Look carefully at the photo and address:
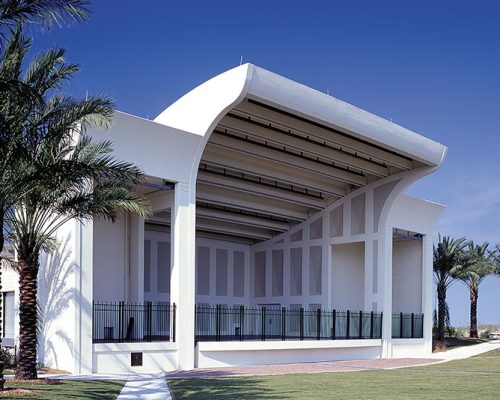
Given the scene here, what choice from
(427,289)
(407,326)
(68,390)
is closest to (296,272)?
(407,326)

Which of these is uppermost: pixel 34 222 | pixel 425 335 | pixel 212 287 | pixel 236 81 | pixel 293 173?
pixel 236 81

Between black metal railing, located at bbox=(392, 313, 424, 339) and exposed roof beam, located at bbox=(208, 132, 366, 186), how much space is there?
22.5 feet

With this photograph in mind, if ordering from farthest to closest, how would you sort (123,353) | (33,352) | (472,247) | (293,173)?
(472,247) < (293,173) < (123,353) < (33,352)

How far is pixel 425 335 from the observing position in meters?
37.3

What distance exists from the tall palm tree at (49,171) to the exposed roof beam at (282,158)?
8.20m

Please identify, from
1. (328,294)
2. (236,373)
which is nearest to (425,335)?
(328,294)

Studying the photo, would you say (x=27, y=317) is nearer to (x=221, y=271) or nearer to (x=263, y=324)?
(x=263, y=324)

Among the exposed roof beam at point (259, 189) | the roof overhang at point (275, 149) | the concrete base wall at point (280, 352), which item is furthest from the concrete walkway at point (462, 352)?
the exposed roof beam at point (259, 189)

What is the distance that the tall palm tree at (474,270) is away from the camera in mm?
47594

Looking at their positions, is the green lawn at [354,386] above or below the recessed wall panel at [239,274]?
below

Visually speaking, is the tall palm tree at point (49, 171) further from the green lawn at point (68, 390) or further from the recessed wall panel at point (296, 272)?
the recessed wall panel at point (296, 272)

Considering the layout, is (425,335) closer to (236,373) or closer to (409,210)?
(409,210)

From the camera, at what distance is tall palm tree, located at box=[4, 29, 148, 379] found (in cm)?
1622

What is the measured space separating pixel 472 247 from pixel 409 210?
1919 centimetres
